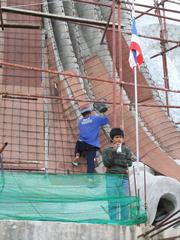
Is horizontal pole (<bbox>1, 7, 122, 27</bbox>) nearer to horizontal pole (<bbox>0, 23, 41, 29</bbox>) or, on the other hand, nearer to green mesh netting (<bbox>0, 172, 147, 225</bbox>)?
horizontal pole (<bbox>0, 23, 41, 29</bbox>)

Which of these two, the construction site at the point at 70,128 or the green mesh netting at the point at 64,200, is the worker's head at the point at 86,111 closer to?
the construction site at the point at 70,128

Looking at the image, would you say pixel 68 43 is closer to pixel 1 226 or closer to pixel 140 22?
pixel 1 226

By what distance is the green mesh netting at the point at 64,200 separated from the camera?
8.16m

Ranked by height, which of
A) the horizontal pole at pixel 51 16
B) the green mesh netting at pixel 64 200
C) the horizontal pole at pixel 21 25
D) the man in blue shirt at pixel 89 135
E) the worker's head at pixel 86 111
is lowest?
the green mesh netting at pixel 64 200

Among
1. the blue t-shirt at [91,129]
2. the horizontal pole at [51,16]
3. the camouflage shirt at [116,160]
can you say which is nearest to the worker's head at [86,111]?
the blue t-shirt at [91,129]

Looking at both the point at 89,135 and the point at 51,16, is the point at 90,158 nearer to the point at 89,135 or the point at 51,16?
the point at 89,135

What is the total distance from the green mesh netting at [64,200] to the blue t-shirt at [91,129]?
8.86ft

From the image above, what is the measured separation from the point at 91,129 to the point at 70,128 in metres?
1.52

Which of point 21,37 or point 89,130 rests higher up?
point 21,37

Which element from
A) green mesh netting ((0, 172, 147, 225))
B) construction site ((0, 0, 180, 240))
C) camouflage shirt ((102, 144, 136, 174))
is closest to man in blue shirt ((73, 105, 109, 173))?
construction site ((0, 0, 180, 240))

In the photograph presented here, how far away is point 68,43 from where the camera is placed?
47.7ft

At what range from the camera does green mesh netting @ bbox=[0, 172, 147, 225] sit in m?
8.16

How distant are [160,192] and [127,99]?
17.0 feet

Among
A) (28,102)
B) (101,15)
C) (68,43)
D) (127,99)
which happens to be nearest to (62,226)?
(28,102)
